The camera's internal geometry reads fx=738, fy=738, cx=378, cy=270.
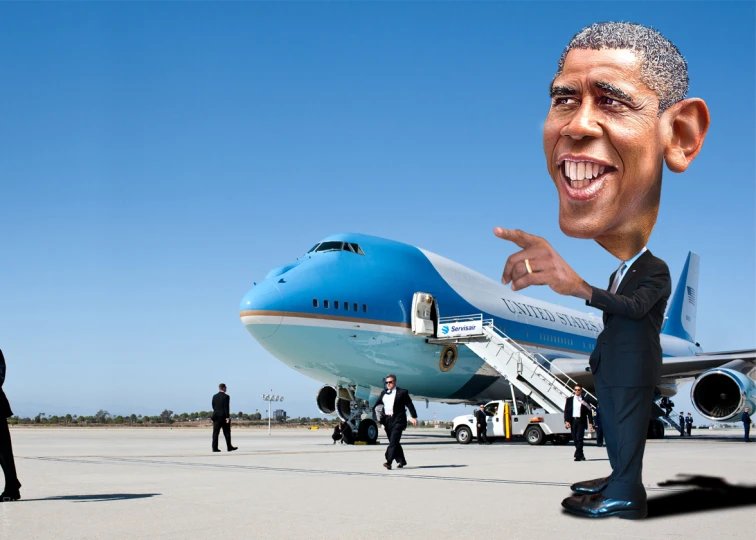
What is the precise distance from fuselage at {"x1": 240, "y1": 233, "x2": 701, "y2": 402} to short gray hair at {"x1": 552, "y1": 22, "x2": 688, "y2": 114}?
15513 mm

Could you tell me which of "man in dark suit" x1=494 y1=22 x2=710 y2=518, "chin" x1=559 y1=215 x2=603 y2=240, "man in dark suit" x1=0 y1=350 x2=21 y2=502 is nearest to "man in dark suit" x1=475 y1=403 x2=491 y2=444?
"man in dark suit" x1=0 y1=350 x2=21 y2=502

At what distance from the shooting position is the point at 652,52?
363cm

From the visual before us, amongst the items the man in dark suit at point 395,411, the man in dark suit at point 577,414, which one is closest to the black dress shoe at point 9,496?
the man in dark suit at point 395,411

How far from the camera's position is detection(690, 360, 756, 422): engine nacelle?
18.8 metres

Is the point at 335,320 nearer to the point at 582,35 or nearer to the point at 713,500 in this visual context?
the point at 713,500

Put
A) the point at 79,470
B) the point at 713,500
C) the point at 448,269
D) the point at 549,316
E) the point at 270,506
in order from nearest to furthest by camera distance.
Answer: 1. the point at 713,500
2. the point at 270,506
3. the point at 79,470
4. the point at 448,269
5. the point at 549,316

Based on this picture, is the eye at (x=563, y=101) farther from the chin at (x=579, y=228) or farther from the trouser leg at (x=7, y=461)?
the trouser leg at (x=7, y=461)

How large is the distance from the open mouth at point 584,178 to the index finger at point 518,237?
304 mm

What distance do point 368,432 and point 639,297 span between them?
17634mm

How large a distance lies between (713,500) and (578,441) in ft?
26.5

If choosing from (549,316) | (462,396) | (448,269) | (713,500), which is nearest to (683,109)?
(713,500)

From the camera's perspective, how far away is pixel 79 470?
37.1 ft

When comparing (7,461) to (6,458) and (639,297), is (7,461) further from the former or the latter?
(639,297)

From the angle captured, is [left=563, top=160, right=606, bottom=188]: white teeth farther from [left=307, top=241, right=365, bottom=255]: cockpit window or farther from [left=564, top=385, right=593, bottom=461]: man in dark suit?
[left=307, top=241, right=365, bottom=255]: cockpit window
